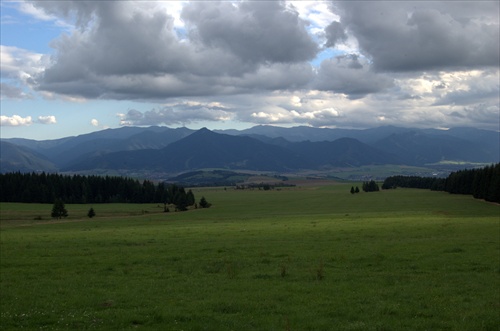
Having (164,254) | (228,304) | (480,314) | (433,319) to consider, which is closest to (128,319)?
(228,304)

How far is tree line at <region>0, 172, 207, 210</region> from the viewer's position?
14525cm

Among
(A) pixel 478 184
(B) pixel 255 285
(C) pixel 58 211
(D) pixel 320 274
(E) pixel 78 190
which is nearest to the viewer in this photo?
(B) pixel 255 285

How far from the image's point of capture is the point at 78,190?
153 meters

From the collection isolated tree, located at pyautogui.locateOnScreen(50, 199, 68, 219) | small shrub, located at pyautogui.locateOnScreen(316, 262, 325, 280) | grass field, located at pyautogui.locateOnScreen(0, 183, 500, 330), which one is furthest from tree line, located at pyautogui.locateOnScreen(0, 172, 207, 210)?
small shrub, located at pyautogui.locateOnScreen(316, 262, 325, 280)

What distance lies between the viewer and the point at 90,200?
506 ft

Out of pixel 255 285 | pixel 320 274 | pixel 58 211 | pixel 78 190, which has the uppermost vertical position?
pixel 320 274

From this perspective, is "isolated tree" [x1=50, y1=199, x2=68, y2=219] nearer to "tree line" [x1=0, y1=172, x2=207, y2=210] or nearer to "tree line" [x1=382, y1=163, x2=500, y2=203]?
"tree line" [x1=0, y1=172, x2=207, y2=210]

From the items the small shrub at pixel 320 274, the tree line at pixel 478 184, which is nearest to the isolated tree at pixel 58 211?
the small shrub at pixel 320 274

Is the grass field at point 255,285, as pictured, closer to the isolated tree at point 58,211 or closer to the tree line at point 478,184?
the isolated tree at point 58,211

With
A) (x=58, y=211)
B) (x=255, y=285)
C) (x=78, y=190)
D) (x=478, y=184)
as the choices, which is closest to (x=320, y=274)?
(x=255, y=285)

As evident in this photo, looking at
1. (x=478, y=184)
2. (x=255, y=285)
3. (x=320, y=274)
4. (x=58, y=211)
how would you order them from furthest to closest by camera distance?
(x=478, y=184) < (x=58, y=211) < (x=320, y=274) < (x=255, y=285)

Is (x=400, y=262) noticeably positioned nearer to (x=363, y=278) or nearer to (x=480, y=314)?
(x=363, y=278)

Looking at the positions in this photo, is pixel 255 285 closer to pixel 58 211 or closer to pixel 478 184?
pixel 58 211

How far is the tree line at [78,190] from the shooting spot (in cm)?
14525
